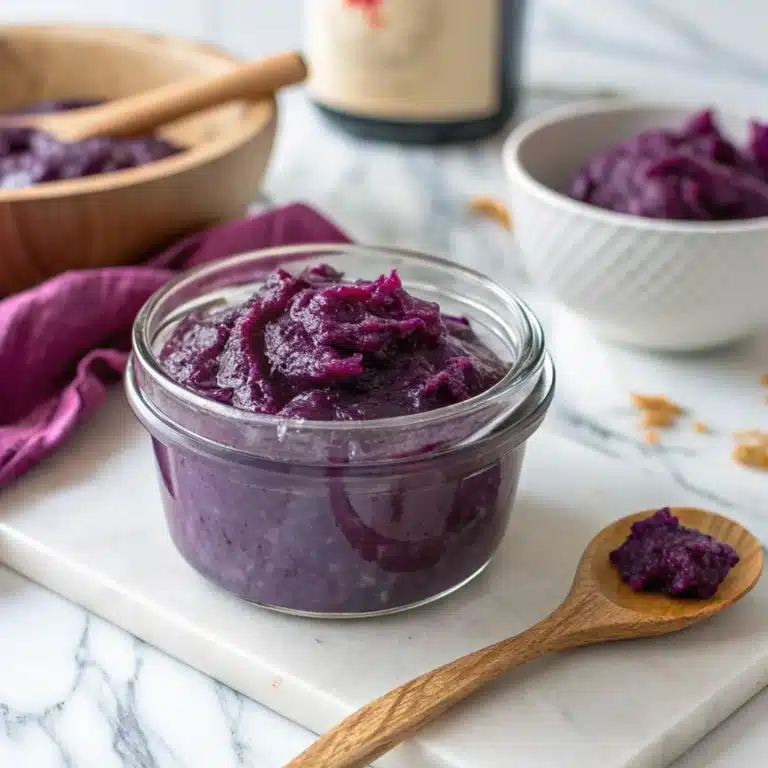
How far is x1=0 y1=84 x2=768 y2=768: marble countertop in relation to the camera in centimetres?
120

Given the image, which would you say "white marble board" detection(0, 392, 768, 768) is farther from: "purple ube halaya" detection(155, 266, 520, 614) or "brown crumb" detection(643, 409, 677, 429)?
"brown crumb" detection(643, 409, 677, 429)

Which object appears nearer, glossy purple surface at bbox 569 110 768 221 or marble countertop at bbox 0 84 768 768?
marble countertop at bbox 0 84 768 768

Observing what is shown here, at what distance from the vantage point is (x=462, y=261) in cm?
226

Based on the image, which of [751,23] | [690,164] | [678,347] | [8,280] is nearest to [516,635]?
[678,347]

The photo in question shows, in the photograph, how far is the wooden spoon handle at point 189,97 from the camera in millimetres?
2115

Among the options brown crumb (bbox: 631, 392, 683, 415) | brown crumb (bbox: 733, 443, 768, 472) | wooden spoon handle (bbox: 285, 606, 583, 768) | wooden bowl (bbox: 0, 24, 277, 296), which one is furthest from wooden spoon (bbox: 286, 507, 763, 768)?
wooden bowl (bbox: 0, 24, 277, 296)

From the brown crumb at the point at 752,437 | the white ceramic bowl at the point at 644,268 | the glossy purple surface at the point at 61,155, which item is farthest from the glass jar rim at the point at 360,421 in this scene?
the glossy purple surface at the point at 61,155

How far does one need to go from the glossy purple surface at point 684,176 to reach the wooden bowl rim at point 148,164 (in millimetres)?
581

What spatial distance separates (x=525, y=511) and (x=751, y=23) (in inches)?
72.1

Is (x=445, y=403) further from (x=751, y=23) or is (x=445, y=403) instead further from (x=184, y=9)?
(x=184, y=9)

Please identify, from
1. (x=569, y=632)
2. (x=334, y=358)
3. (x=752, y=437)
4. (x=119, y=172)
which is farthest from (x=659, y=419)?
(x=119, y=172)

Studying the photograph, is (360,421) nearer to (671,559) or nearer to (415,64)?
(671,559)

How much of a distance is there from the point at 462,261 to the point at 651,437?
65 cm

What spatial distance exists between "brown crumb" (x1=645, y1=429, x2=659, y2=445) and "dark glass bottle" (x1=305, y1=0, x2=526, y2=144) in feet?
3.78
